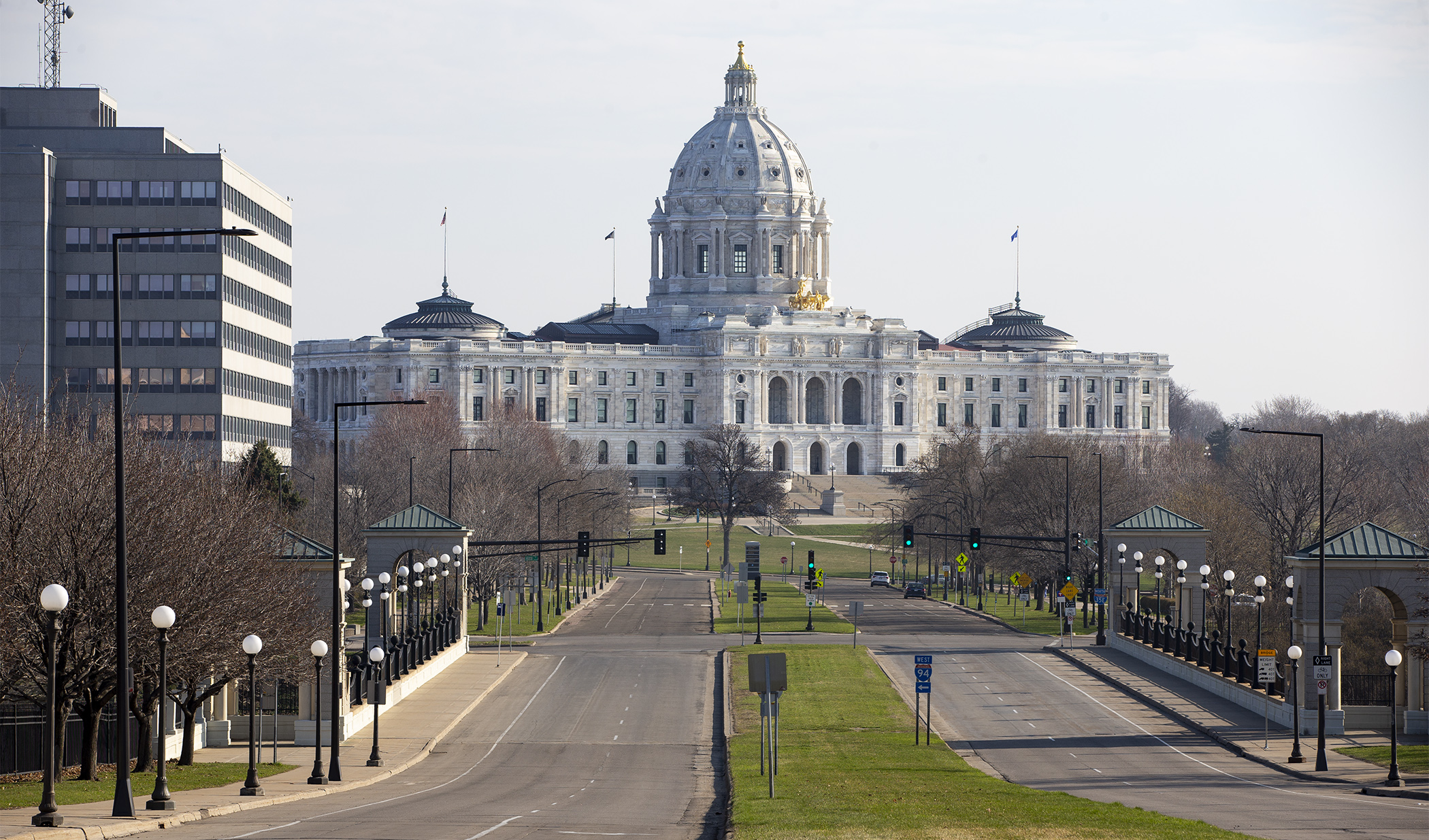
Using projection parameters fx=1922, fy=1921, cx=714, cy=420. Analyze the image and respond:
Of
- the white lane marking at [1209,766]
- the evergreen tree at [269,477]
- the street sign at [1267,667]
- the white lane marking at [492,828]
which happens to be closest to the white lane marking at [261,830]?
the white lane marking at [492,828]

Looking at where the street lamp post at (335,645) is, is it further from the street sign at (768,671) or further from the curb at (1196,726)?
the curb at (1196,726)

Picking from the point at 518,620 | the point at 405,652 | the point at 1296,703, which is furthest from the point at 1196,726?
the point at 518,620

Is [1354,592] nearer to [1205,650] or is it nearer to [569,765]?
[1205,650]

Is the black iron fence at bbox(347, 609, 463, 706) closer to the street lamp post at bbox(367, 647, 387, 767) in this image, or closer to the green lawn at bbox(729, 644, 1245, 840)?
the street lamp post at bbox(367, 647, 387, 767)

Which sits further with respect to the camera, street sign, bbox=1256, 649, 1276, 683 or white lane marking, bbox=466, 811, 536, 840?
A: street sign, bbox=1256, 649, 1276, 683

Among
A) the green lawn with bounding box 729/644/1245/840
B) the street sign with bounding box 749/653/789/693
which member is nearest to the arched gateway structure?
the green lawn with bounding box 729/644/1245/840

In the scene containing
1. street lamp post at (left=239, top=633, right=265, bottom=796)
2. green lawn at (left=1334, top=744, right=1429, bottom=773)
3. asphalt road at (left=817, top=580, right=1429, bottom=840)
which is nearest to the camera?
asphalt road at (left=817, top=580, right=1429, bottom=840)

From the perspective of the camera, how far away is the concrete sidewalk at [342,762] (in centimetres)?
3031

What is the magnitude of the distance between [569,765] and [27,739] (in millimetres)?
13129

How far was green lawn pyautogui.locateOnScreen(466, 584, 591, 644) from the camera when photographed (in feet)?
294

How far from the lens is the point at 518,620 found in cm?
9694

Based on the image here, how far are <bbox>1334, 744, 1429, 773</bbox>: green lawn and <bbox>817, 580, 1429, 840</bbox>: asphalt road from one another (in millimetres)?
2937

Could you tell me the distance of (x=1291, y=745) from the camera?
5216 cm

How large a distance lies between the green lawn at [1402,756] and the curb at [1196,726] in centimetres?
212
